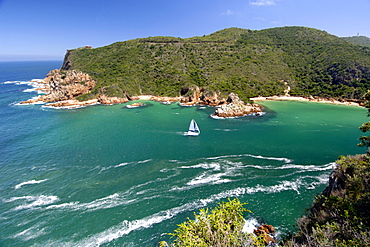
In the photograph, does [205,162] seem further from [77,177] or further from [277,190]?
[77,177]

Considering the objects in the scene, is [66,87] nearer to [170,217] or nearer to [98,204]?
[98,204]

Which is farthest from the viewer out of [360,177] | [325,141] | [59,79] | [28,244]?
[59,79]

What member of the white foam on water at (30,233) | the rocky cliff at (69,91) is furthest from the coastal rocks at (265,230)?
the rocky cliff at (69,91)

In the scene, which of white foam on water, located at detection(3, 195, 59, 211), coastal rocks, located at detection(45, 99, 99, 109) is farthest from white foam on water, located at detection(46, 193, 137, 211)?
coastal rocks, located at detection(45, 99, 99, 109)

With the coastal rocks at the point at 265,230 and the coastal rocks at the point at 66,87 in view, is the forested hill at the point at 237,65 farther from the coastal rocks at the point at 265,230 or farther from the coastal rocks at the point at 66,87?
the coastal rocks at the point at 265,230

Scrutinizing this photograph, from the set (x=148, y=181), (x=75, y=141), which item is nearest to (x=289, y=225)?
(x=148, y=181)

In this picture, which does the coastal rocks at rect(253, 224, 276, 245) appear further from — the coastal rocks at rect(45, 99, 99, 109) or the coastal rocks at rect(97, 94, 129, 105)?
the coastal rocks at rect(45, 99, 99, 109)
